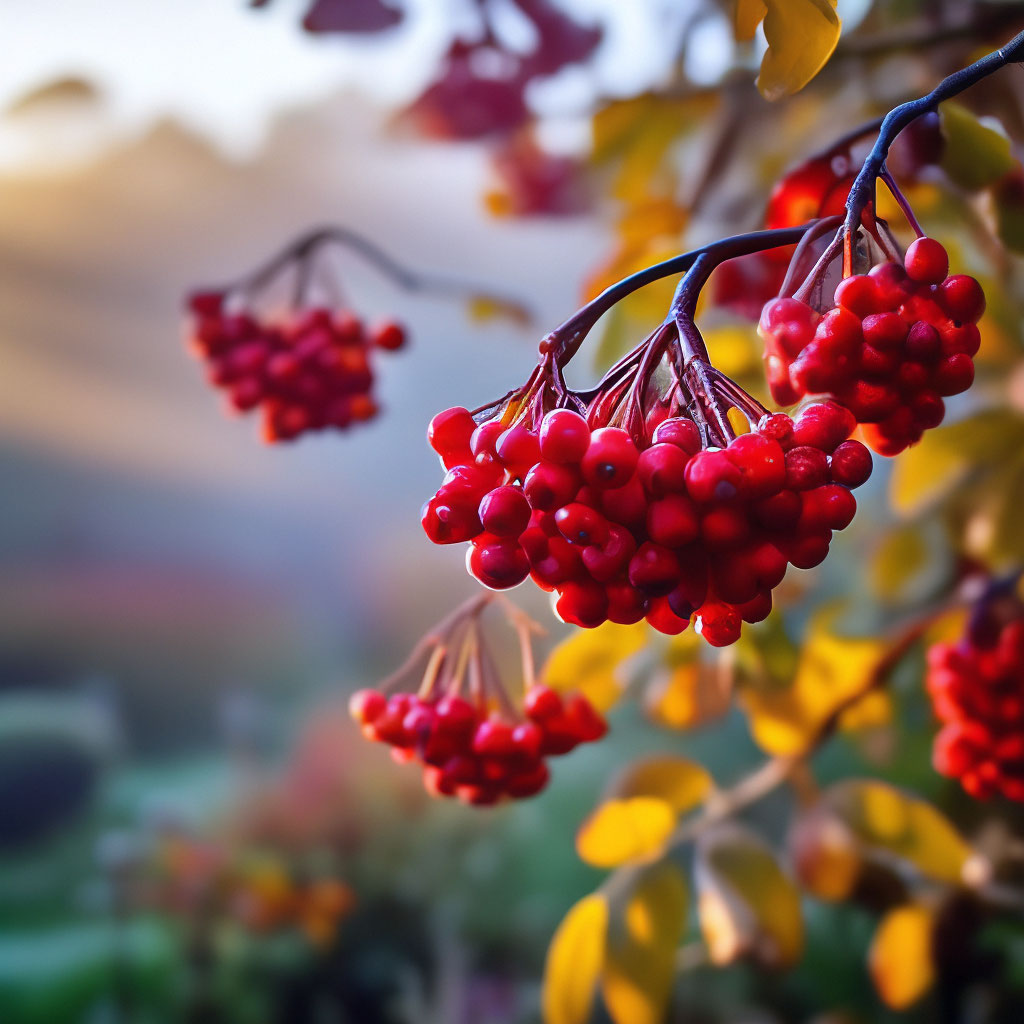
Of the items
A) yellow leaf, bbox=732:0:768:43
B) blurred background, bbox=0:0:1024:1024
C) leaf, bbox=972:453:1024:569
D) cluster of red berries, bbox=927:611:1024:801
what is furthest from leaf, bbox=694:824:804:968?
yellow leaf, bbox=732:0:768:43

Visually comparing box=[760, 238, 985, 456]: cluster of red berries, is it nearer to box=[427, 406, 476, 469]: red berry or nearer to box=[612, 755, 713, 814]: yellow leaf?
box=[427, 406, 476, 469]: red berry

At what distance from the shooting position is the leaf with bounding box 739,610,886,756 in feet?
1.90

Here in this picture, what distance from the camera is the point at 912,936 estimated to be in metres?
0.66

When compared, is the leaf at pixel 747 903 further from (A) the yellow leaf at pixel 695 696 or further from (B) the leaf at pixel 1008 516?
(B) the leaf at pixel 1008 516

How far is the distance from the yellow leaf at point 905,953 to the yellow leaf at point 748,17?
2.00ft

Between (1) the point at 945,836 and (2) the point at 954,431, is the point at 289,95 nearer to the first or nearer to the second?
(2) the point at 954,431

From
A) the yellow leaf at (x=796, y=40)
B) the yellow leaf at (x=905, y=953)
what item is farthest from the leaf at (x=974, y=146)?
the yellow leaf at (x=905, y=953)

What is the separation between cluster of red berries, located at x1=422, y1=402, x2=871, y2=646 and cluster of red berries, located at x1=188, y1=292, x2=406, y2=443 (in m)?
0.30

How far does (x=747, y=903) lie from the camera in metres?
0.55

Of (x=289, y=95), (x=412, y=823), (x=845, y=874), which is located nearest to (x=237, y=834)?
(x=412, y=823)

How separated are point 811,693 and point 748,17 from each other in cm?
42

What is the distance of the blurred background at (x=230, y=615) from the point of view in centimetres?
88

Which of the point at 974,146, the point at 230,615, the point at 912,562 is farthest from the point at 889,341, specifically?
the point at 230,615

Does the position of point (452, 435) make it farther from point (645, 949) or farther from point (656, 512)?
point (645, 949)
